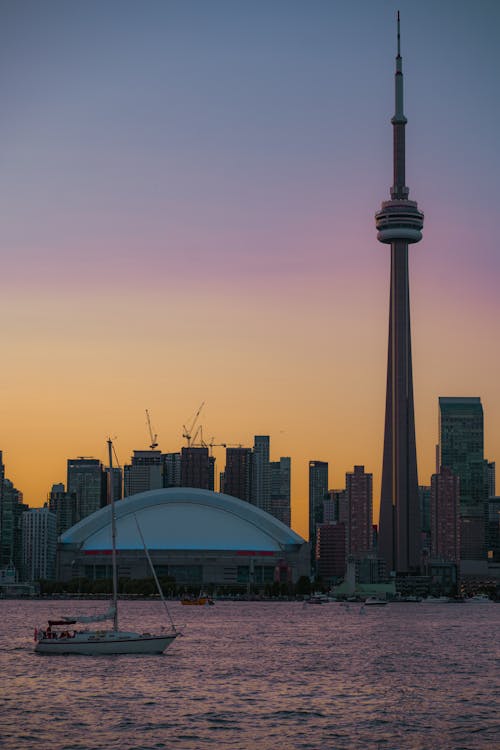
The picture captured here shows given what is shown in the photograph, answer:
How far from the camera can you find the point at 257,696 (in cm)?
7062

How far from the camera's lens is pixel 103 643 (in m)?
88.9

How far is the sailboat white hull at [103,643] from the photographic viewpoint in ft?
292

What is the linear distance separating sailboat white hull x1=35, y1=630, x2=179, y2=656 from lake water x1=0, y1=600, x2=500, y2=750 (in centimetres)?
70

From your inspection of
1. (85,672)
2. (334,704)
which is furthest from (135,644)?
(334,704)

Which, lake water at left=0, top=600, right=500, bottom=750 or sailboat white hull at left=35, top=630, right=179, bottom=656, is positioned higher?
sailboat white hull at left=35, top=630, right=179, bottom=656

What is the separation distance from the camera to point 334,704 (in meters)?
67.7

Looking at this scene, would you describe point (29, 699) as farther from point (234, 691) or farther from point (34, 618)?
point (34, 618)

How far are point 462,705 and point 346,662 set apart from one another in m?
25.3

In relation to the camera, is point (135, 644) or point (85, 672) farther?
point (135, 644)

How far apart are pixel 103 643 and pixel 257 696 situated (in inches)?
818

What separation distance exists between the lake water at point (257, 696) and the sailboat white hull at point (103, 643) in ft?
2.28

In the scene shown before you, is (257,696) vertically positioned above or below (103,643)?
below

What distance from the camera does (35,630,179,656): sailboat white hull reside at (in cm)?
8894

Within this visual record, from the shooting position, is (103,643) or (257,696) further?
(103,643)
